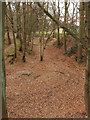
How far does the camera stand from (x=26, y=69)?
13.5m

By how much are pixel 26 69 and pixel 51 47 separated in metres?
7.94

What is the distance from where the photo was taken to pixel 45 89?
410 inches

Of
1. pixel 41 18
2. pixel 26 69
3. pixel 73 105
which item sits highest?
pixel 41 18

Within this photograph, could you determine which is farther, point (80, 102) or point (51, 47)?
point (51, 47)

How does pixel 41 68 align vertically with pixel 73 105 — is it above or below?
above

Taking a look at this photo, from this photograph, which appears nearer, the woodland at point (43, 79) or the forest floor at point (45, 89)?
the woodland at point (43, 79)

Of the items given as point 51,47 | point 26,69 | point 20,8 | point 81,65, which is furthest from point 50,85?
point 51,47

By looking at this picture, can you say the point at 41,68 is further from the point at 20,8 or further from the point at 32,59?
the point at 20,8

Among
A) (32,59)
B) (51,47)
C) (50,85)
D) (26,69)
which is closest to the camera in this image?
(50,85)

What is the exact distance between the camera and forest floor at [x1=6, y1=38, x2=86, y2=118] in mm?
8203

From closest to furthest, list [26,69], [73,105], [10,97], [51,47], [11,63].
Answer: [73,105]
[10,97]
[26,69]
[11,63]
[51,47]

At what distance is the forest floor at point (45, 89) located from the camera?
26.9 feet

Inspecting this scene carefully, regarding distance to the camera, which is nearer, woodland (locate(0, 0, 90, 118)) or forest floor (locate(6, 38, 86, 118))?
woodland (locate(0, 0, 90, 118))

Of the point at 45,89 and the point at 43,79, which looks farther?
the point at 43,79
